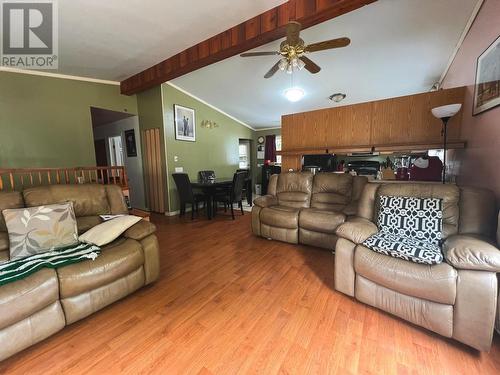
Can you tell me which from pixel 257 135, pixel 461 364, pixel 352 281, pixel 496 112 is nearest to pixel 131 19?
pixel 352 281

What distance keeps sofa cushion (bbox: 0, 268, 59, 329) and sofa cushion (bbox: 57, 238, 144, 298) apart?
5 cm

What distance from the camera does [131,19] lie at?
2346mm

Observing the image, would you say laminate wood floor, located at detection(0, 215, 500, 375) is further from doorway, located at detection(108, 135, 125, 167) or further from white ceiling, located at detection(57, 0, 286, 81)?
doorway, located at detection(108, 135, 125, 167)

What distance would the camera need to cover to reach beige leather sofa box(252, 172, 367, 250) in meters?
2.62

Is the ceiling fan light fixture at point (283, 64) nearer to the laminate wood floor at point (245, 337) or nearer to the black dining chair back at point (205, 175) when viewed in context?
the laminate wood floor at point (245, 337)

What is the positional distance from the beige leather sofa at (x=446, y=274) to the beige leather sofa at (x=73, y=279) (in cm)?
174

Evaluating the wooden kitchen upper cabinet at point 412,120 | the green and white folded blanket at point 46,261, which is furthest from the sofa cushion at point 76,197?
the wooden kitchen upper cabinet at point 412,120

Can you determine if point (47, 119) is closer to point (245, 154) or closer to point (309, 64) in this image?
point (309, 64)

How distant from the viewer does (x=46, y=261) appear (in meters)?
1.46

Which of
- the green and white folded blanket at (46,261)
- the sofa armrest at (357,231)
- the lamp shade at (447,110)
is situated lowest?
the green and white folded blanket at (46,261)

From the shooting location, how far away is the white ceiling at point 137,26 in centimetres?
217

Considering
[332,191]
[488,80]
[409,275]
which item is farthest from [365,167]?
[409,275]

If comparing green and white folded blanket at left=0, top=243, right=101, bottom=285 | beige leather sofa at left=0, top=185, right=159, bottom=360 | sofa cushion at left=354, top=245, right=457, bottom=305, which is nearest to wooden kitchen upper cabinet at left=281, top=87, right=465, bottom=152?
sofa cushion at left=354, top=245, right=457, bottom=305

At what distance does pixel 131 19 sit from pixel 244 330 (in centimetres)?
329
